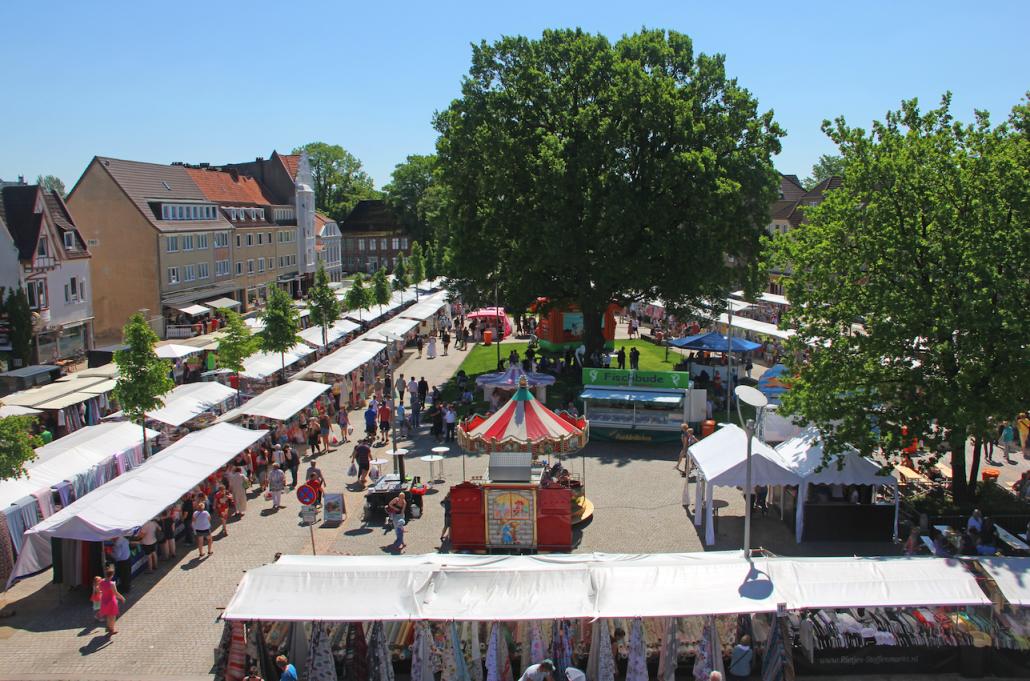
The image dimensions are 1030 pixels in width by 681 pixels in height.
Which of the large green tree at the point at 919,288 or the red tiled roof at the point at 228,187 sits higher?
the red tiled roof at the point at 228,187

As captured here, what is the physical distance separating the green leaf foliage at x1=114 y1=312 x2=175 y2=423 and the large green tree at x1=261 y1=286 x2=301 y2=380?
33.5 feet

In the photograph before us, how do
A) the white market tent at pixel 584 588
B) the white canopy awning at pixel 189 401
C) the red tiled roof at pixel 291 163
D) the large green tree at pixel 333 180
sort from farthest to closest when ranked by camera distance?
the large green tree at pixel 333 180
the red tiled roof at pixel 291 163
the white canopy awning at pixel 189 401
the white market tent at pixel 584 588

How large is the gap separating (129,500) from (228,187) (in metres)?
53.1

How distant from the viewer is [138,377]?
21.6 meters

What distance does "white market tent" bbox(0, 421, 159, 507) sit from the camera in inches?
670

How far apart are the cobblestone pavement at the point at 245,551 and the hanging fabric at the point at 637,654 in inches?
192

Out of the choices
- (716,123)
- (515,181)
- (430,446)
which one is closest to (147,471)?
(430,446)

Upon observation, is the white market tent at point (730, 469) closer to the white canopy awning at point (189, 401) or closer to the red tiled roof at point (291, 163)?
the white canopy awning at point (189, 401)

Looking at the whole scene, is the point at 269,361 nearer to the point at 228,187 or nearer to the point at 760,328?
the point at 760,328

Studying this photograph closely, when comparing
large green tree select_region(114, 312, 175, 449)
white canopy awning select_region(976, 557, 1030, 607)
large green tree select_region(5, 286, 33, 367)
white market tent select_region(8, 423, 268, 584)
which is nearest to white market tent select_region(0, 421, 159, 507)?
large green tree select_region(114, 312, 175, 449)

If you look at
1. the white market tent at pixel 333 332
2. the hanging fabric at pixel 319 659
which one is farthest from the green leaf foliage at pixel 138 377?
the white market tent at pixel 333 332

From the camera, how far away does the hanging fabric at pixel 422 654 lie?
11.7 metres

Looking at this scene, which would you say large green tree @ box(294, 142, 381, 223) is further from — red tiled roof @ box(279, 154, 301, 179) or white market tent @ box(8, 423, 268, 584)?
white market tent @ box(8, 423, 268, 584)

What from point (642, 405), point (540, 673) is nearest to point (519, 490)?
point (540, 673)
